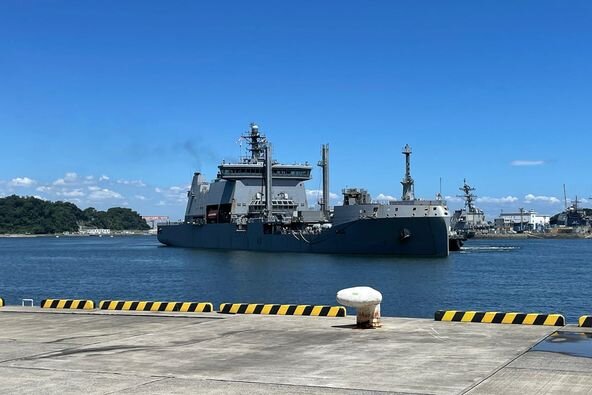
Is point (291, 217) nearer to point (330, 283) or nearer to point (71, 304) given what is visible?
point (330, 283)

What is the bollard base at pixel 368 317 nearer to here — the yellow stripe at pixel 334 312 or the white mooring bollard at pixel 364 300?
the white mooring bollard at pixel 364 300

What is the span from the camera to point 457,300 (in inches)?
1330

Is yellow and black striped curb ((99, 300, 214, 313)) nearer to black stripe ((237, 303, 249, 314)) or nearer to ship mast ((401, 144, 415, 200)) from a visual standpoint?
black stripe ((237, 303, 249, 314))

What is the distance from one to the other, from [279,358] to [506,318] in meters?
5.95

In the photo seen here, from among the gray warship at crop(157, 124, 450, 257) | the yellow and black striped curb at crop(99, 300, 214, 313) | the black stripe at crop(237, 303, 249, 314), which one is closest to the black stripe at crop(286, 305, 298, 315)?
the black stripe at crop(237, 303, 249, 314)

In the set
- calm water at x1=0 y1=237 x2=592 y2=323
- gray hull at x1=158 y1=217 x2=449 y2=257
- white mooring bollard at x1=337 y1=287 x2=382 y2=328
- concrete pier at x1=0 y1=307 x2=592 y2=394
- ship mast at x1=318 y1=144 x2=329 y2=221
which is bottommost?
calm water at x1=0 y1=237 x2=592 y2=323

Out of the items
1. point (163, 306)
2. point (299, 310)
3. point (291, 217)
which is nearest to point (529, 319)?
point (299, 310)

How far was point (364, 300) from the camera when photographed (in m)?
13.7

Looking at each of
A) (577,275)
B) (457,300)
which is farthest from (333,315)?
(577,275)

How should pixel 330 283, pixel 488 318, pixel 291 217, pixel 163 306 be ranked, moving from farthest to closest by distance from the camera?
pixel 291 217 < pixel 330 283 < pixel 163 306 < pixel 488 318

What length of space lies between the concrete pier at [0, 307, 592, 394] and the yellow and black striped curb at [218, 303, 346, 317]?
1.93 ft

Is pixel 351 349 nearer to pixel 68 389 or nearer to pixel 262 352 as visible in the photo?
pixel 262 352

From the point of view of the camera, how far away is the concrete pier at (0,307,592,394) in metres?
9.01

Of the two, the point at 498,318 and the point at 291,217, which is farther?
the point at 291,217
